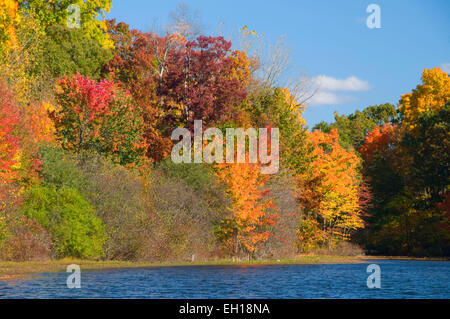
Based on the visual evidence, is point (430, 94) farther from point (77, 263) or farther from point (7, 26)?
point (77, 263)

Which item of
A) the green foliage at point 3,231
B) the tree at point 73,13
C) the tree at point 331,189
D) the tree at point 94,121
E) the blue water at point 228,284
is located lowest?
the blue water at point 228,284

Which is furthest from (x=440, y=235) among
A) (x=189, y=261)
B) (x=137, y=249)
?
(x=137, y=249)

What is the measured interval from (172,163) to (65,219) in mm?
12988

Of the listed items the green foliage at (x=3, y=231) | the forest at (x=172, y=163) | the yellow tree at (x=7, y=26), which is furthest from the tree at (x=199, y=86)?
the green foliage at (x=3, y=231)

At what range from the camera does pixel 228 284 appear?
35250 mm

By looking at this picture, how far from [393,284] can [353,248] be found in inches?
1372

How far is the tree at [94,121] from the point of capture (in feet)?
173

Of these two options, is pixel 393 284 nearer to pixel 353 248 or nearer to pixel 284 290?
pixel 284 290

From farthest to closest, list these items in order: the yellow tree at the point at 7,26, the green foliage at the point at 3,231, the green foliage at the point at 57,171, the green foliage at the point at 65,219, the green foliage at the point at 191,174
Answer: the yellow tree at the point at 7,26
the green foliage at the point at 191,174
the green foliage at the point at 57,171
the green foliage at the point at 65,219
the green foliage at the point at 3,231

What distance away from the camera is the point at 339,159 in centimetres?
7200

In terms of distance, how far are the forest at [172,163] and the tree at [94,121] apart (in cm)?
10

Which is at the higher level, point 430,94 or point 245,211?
point 430,94

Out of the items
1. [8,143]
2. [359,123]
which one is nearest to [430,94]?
[359,123]

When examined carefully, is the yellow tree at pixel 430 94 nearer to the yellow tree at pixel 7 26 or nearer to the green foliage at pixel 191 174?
the green foliage at pixel 191 174
